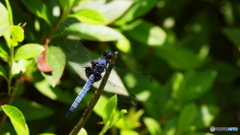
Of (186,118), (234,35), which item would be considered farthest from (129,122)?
(234,35)

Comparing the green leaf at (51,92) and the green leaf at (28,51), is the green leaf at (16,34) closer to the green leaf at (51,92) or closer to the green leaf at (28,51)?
the green leaf at (28,51)

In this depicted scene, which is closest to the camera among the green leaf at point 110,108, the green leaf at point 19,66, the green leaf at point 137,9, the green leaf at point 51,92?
the green leaf at point 110,108

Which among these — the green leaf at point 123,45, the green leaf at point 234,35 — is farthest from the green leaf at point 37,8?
the green leaf at point 234,35

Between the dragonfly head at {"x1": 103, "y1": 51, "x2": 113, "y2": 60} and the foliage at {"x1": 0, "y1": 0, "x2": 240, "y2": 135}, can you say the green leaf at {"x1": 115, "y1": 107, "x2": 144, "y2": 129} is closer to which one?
the foliage at {"x1": 0, "y1": 0, "x2": 240, "y2": 135}

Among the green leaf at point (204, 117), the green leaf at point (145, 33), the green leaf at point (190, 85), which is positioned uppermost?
the green leaf at point (145, 33)

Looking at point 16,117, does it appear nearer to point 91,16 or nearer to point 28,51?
point 28,51
